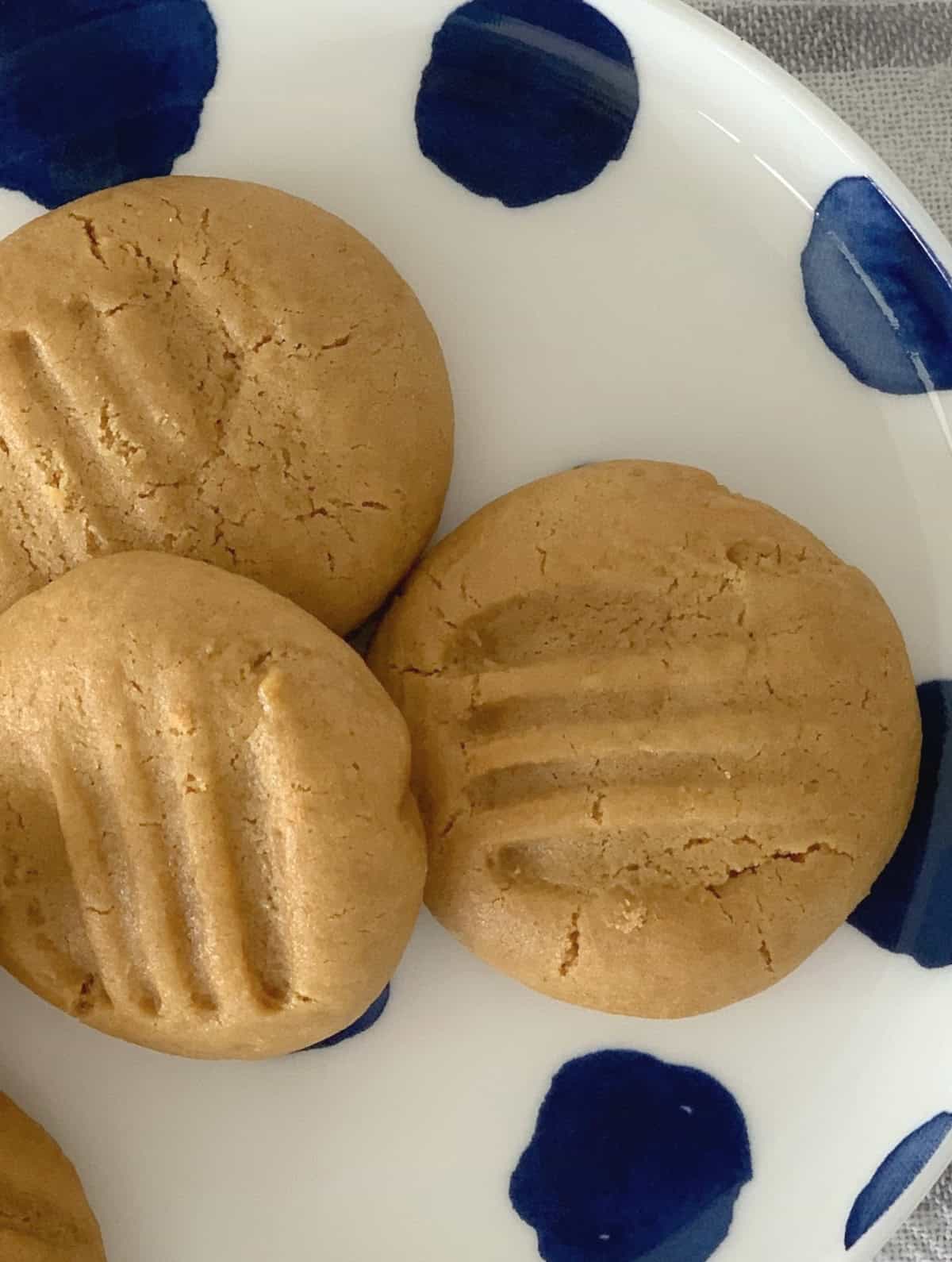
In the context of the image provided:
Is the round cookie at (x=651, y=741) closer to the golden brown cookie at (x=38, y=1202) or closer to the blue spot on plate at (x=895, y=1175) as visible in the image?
the blue spot on plate at (x=895, y=1175)

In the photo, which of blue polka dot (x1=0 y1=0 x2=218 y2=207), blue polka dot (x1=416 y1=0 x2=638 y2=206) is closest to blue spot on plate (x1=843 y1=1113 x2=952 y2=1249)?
blue polka dot (x1=416 y1=0 x2=638 y2=206)

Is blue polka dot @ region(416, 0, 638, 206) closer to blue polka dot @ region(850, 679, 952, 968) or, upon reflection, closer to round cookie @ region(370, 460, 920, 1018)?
round cookie @ region(370, 460, 920, 1018)

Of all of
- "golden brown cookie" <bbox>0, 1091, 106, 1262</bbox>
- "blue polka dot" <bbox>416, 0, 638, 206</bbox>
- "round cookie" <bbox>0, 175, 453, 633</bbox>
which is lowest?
"golden brown cookie" <bbox>0, 1091, 106, 1262</bbox>

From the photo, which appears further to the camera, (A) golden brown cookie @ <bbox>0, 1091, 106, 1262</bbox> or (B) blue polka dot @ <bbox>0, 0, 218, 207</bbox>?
(B) blue polka dot @ <bbox>0, 0, 218, 207</bbox>

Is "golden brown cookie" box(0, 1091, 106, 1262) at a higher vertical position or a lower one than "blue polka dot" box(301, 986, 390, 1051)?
lower

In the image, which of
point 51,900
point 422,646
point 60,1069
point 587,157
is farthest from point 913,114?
point 60,1069

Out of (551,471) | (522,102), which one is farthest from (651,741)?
(522,102)

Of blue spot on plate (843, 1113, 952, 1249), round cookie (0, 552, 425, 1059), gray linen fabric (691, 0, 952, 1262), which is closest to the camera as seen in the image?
round cookie (0, 552, 425, 1059)
